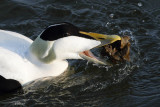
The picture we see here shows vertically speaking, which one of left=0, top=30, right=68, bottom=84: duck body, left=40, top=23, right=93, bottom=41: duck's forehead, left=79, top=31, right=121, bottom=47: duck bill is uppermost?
left=40, top=23, right=93, bottom=41: duck's forehead

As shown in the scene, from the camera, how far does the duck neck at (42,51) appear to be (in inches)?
183

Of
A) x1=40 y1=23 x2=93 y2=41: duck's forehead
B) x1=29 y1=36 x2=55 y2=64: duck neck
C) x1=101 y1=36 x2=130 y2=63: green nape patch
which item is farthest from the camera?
x1=101 y1=36 x2=130 y2=63: green nape patch

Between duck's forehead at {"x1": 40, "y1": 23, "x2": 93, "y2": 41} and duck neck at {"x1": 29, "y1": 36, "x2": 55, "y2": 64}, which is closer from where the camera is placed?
duck's forehead at {"x1": 40, "y1": 23, "x2": 93, "y2": 41}

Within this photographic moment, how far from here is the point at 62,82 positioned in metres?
5.05

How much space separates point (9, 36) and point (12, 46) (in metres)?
0.23

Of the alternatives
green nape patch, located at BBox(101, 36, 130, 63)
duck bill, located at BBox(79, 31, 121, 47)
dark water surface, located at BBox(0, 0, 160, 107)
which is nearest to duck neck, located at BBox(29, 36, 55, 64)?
dark water surface, located at BBox(0, 0, 160, 107)

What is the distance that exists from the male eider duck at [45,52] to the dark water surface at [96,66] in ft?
0.58

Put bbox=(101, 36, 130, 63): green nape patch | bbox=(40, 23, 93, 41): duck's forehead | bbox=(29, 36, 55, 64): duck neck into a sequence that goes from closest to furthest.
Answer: bbox=(40, 23, 93, 41): duck's forehead → bbox=(29, 36, 55, 64): duck neck → bbox=(101, 36, 130, 63): green nape patch

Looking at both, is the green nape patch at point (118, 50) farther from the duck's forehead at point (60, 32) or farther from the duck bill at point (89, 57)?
the duck's forehead at point (60, 32)

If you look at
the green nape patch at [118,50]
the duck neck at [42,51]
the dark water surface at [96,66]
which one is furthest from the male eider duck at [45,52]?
the green nape patch at [118,50]

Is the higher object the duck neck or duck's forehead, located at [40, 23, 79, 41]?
duck's forehead, located at [40, 23, 79, 41]

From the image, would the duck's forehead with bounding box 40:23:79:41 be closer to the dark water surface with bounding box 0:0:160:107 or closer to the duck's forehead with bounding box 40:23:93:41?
the duck's forehead with bounding box 40:23:93:41

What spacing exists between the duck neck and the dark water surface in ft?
1.12

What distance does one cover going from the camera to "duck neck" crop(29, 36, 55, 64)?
4648 mm
